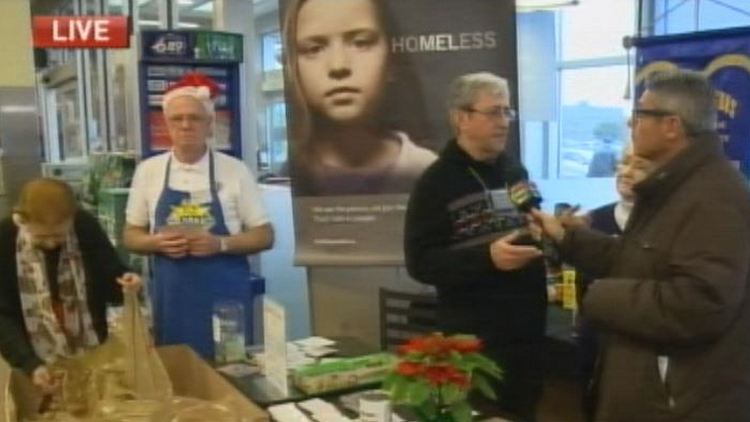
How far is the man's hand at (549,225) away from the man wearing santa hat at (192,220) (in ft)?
Answer: 3.12

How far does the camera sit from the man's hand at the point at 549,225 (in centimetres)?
239

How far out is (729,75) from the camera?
11.7ft

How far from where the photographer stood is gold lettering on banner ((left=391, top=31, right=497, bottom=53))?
10.9 feet

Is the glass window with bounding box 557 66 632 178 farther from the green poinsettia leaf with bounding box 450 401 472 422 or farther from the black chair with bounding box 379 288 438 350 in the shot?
the green poinsettia leaf with bounding box 450 401 472 422

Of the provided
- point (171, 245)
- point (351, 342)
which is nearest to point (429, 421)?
point (351, 342)

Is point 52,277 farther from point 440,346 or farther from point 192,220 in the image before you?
point 440,346

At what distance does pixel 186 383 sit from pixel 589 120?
5.15m

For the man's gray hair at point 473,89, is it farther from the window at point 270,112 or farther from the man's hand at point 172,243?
the window at point 270,112

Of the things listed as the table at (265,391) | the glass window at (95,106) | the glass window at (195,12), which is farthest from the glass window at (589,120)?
the table at (265,391)

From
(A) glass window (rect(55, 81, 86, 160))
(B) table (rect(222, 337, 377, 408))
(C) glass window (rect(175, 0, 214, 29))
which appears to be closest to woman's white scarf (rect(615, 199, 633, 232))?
(B) table (rect(222, 337, 377, 408))

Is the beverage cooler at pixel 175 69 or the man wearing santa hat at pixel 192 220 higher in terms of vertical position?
the beverage cooler at pixel 175 69

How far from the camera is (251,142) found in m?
5.62

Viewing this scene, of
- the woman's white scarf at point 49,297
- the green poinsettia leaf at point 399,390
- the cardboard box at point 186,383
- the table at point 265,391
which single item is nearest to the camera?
the green poinsettia leaf at point 399,390

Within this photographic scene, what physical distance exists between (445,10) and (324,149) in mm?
800
